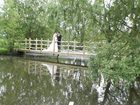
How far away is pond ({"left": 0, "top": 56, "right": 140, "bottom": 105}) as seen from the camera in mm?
12438

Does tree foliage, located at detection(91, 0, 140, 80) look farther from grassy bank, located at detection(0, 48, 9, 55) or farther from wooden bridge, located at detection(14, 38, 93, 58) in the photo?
grassy bank, located at detection(0, 48, 9, 55)

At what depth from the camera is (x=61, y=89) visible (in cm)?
1466

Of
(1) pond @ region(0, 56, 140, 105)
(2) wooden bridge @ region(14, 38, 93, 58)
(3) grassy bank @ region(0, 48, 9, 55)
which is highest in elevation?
(2) wooden bridge @ region(14, 38, 93, 58)

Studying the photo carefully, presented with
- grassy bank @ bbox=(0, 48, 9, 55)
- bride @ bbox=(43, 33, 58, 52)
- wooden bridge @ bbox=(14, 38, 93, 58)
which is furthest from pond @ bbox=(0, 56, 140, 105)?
grassy bank @ bbox=(0, 48, 9, 55)

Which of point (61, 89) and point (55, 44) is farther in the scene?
point (55, 44)

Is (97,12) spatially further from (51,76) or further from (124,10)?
(51,76)

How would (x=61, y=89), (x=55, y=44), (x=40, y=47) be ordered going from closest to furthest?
1. (x=61, y=89)
2. (x=55, y=44)
3. (x=40, y=47)

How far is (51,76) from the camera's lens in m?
18.6

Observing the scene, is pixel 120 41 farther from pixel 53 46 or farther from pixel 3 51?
pixel 3 51

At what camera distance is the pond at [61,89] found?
40.8 feet

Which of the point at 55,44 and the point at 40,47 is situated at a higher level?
the point at 55,44

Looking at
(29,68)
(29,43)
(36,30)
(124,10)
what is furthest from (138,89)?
(36,30)

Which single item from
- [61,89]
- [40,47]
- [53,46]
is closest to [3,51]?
[40,47]

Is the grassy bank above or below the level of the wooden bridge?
below
